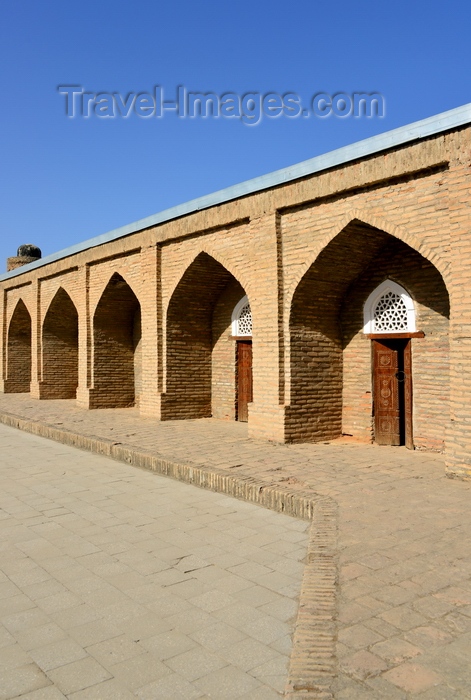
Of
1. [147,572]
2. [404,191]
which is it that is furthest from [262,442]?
[147,572]

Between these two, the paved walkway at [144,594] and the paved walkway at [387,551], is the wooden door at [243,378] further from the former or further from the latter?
the paved walkway at [144,594]

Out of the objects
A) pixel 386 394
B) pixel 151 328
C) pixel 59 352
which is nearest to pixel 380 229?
pixel 386 394

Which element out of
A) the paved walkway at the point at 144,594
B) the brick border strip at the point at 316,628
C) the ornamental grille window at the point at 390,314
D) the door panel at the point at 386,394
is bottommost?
the paved walkway at the point at 144,594

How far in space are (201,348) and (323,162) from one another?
15.7 ft

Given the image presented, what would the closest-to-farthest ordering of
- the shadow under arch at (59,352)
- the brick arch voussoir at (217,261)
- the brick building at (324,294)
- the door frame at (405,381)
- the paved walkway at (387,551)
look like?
the paved walkway at (387,551), the brick building at (324,294), the door frame at (405,381), the brick arch voussoir at (217,261), the shadow under arch at (59,352)

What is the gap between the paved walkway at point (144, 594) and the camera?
2.39m

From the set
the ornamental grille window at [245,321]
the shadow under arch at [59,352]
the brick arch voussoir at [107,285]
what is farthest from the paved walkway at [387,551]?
the shadow under arch at [59,352]

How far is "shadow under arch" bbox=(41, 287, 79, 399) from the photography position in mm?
15625

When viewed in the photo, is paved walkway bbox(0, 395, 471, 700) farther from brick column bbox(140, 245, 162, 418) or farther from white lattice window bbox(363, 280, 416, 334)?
brick column bbox(140, 245, 162, 418)

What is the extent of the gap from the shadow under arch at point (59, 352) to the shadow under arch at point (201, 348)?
18.8ft

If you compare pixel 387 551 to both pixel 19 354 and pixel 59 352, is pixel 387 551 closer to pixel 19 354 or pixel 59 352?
pixel 59 352

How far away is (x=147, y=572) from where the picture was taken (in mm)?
3605

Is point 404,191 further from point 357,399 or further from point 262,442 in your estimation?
point 262,442

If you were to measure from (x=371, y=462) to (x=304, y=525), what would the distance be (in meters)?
2.17
